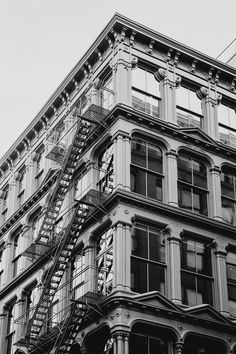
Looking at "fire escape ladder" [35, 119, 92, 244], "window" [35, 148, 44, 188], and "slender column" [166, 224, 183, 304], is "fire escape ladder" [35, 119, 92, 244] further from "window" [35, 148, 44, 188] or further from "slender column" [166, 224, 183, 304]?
"window" [35, 148, 44, 188]

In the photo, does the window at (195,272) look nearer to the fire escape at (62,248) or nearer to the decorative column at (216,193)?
the decorative column at (216,193)

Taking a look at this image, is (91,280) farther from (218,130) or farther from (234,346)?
(218,130)

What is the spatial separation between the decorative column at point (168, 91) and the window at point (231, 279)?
710cm

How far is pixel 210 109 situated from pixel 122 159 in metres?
7.58

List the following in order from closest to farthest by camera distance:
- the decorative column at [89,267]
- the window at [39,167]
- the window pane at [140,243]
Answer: the window pane at [140,243] < the decorative column at [89,267] < the window at [39,167]

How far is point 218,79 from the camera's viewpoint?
Result: 42.9 metres

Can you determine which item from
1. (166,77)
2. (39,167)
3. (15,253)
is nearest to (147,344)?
(166,77)

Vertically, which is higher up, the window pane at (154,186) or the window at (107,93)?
the window at (107,93)

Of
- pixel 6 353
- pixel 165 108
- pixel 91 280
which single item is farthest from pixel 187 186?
pixel 6 353

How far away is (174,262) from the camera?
35.1 m

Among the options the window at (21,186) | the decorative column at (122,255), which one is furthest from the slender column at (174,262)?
the window at (21,186)

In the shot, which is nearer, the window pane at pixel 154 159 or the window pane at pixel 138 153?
the window pane at pixel 138 153

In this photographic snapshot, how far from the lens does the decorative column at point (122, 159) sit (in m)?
35.5

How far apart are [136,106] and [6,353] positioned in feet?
50.2
